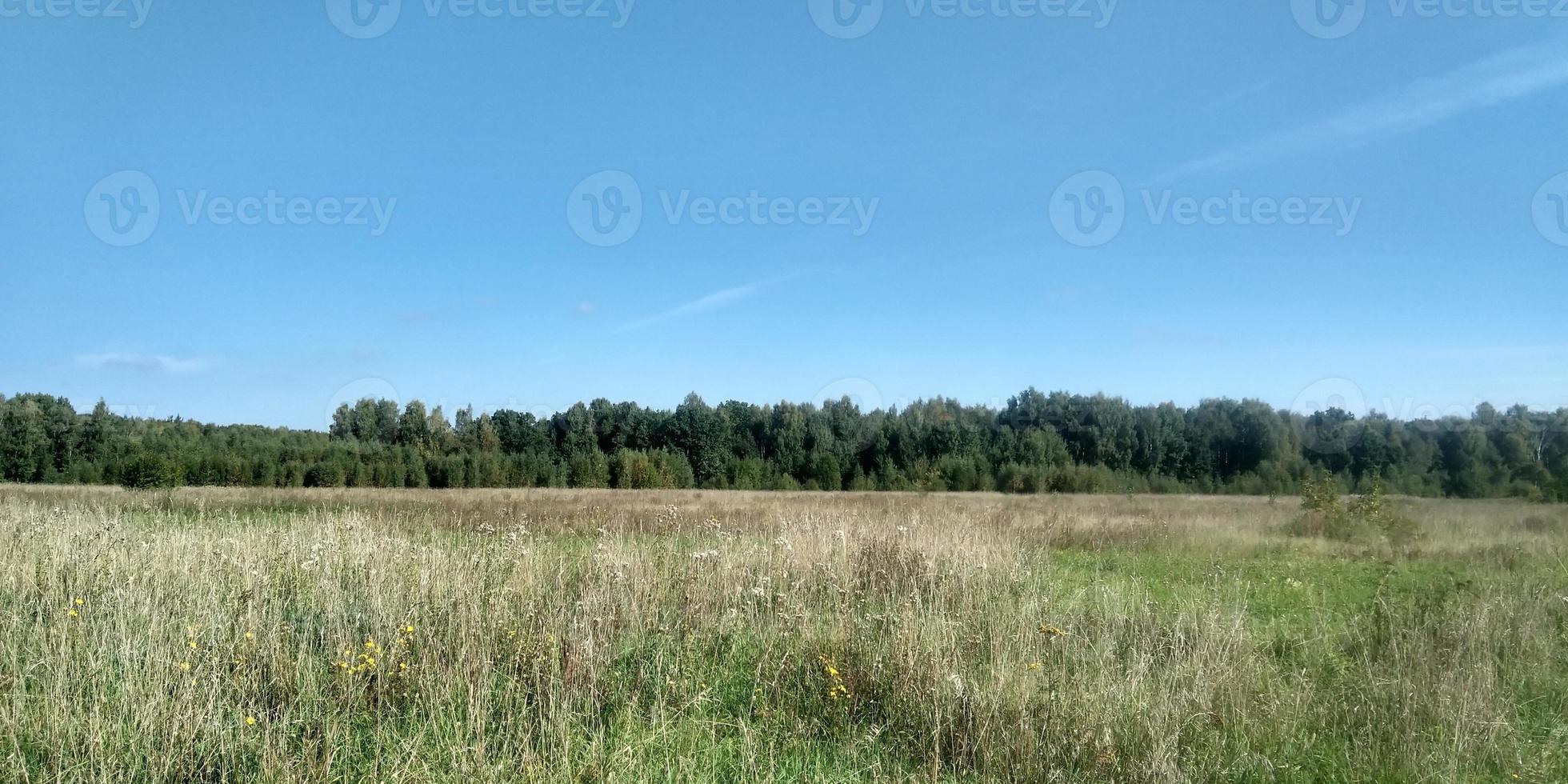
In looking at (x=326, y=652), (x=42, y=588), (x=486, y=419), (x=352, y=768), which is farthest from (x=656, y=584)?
(x=486, y=419)

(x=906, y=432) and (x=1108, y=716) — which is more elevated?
(x=906, y=432)

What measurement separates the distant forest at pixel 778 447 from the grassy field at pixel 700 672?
25003 mm

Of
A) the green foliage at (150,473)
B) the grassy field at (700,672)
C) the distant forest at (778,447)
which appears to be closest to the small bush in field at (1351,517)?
the distant forest at (778,447)

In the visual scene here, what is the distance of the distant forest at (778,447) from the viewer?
1742 inches

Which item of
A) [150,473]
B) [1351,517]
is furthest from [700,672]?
[150,473]

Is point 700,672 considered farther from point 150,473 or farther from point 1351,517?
point 150,473

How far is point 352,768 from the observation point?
4.08 metres

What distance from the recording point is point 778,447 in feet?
259

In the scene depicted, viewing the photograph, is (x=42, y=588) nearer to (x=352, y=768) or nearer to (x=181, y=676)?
→ (x=181, y=676)

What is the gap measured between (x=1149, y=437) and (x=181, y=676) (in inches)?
2895

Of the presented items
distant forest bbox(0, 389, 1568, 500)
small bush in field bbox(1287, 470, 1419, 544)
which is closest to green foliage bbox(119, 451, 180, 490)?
distant forest bbox(0, 389, 1568, 500)

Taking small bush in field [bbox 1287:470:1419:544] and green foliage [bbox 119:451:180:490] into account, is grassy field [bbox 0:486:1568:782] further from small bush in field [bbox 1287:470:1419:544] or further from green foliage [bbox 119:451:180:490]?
green foliage [bbox 119:451:180:490]

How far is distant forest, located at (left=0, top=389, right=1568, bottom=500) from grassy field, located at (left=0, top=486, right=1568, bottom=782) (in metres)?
25.0

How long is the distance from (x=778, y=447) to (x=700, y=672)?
7325 centimetres
